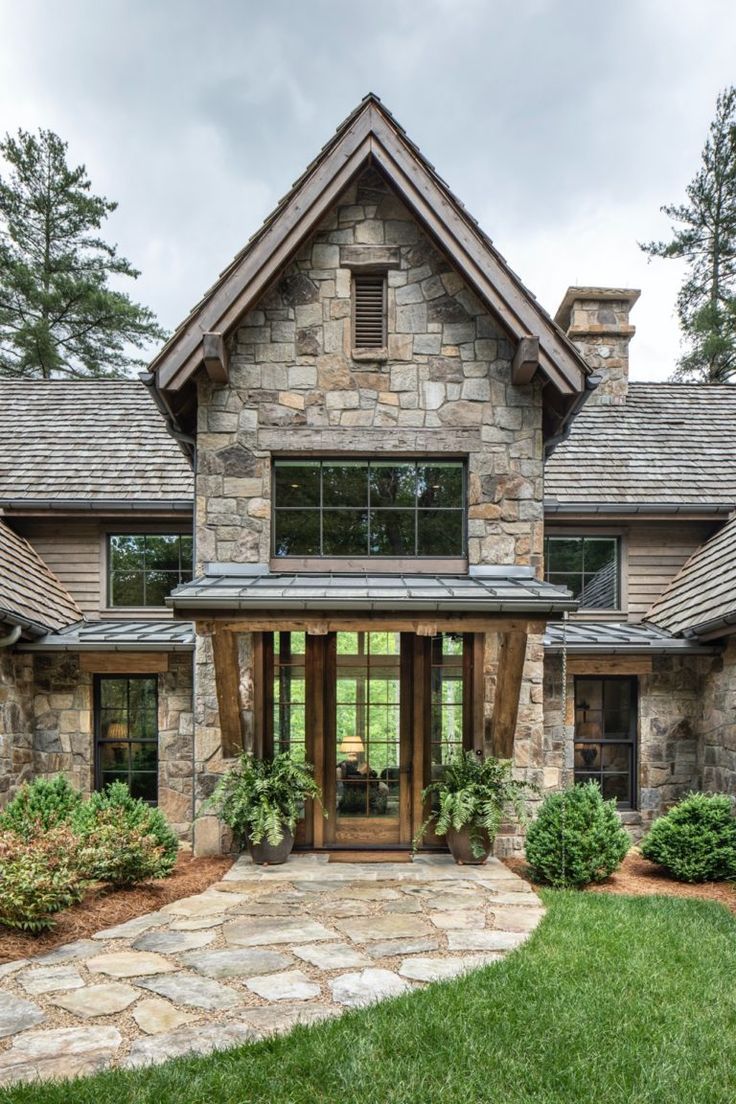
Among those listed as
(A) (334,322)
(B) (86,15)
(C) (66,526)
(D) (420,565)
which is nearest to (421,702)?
(D) (420,565)

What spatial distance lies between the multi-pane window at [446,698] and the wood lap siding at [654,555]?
12.5 ft

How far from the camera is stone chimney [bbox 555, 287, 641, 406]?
12531 millimetres

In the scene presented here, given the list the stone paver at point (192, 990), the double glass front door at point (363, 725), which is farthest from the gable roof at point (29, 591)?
the stone paver at point (192, 990)

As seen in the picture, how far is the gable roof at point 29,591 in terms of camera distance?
8.37 meters

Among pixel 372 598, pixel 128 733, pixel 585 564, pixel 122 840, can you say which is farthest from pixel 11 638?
pixel 585 564

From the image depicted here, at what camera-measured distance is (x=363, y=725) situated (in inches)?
301

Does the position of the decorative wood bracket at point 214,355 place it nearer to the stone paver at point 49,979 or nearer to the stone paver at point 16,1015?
the stone paver at point 49,979

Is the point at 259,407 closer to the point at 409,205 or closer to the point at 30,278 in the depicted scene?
the point at 409,205

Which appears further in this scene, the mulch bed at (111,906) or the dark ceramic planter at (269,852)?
the dark ceramic planter at (269,852)

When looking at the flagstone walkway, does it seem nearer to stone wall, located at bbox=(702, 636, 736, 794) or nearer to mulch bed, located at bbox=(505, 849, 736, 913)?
mulch bed, located at bbox=(505, 849, 736, 913)

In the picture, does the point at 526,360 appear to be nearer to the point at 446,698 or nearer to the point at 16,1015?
the point at 446,698

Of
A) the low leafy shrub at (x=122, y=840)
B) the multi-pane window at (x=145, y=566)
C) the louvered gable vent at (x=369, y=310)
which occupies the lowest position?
the low leafy shrub at (x=122, y=840)

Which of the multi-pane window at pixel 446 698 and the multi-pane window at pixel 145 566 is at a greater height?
the multi-pane window at pixel 145 566

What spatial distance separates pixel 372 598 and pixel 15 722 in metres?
5.06
